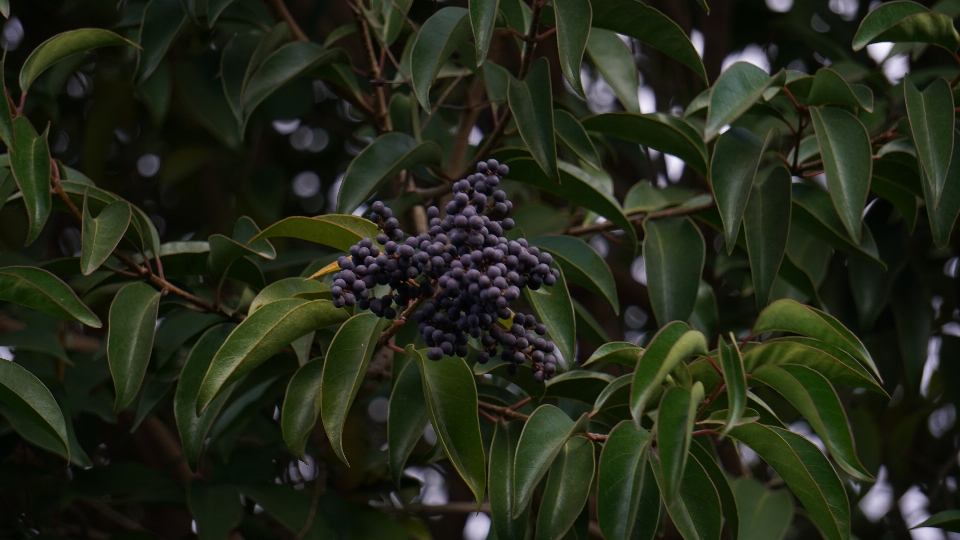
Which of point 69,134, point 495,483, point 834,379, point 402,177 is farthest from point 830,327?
point 69,134

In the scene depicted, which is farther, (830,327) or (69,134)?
(69,134)

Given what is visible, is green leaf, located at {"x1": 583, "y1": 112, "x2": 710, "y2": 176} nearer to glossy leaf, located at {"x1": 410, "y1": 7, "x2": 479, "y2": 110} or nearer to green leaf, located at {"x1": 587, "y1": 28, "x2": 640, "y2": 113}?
green leaf, located at {"x1": 587, "y1": 28, "x2": 640, "y2": 113}

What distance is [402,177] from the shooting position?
1.61 m

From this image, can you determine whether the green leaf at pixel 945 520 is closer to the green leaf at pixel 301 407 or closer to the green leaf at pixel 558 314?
the green leaf at pixel 558 314

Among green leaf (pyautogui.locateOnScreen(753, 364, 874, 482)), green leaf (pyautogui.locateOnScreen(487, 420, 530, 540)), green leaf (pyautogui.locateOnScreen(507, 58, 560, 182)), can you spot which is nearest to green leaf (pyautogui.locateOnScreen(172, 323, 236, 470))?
Result: green leaf (pyautogui.locateOnScreen(487, 420, 530, 540))

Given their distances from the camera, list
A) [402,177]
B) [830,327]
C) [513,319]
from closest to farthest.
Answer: [830,327], [513,319], [402,177]

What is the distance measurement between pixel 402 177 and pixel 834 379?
34.7 inches

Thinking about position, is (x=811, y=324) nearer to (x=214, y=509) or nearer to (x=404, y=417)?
(x=404, y=417)

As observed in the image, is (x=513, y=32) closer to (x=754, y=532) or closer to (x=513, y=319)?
(x=513, y=319)

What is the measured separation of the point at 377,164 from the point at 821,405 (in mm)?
705

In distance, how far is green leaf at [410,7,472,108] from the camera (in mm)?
1136

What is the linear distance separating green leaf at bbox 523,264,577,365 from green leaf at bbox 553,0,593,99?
10.6 inches

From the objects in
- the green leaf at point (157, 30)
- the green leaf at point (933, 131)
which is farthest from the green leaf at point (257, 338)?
the green leaf at point (933, 131)

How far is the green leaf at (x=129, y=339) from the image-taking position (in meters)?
1.12
